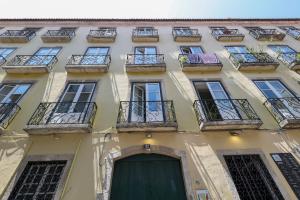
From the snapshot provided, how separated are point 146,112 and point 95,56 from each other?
15.2 feet

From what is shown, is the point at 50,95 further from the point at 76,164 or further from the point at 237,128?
the point at 237,128

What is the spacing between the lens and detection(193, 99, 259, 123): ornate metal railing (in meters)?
6.79

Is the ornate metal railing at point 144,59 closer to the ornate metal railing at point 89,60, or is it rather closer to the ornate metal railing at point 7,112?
the ornate metal railing at point 89,60

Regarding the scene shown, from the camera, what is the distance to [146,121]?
656 cm

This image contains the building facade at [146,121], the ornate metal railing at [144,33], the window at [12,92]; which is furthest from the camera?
the ornate metal railing at [144,33]

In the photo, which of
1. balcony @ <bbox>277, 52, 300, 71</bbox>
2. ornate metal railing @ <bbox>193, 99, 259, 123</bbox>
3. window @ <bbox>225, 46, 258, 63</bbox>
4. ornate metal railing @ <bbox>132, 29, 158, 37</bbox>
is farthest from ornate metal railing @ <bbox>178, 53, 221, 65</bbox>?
balcony @ <bbox>277, 52, 300, 71</bbox>

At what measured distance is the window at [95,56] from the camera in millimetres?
9516

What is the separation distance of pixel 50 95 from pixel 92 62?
2.64 metres

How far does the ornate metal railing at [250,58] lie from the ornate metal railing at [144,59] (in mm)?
3478

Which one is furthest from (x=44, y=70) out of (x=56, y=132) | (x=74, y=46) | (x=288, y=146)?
(x=288, y=146)

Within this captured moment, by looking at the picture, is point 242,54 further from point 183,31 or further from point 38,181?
point 38,181

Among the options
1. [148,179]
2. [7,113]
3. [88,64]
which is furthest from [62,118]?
[148,179]

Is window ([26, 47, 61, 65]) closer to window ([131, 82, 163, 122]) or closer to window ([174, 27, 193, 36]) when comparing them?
window ([131, 82, 163, 122])

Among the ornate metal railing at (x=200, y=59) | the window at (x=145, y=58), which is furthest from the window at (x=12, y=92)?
the ornate metal railing at (x=200, y=59)
